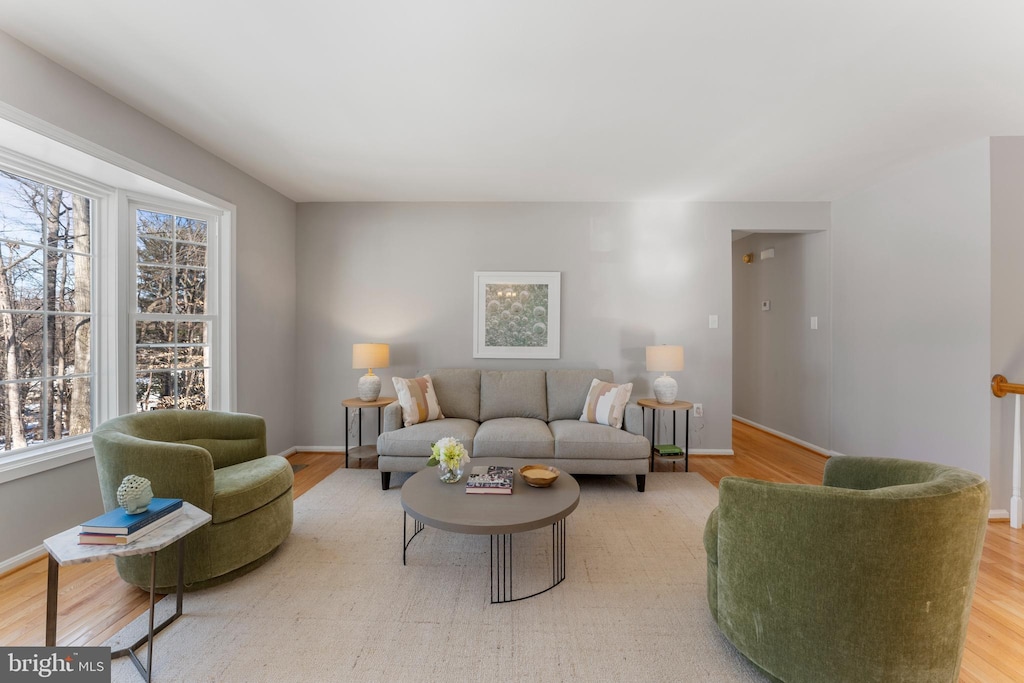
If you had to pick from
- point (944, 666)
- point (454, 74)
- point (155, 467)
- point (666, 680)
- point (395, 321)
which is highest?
point (454, 74)

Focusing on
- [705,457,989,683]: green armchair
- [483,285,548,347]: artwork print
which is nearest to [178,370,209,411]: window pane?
[483,285,548,347]: artwork print

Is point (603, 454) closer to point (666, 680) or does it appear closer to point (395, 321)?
point (666, 680)

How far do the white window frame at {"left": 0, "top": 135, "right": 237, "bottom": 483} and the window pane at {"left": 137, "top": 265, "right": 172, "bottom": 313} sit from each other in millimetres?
61

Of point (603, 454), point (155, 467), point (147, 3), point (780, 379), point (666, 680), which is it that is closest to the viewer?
point (666, 680)

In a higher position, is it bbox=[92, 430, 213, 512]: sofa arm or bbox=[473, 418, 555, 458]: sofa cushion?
bbox=[92, 430, 213, 512]: sofa arm

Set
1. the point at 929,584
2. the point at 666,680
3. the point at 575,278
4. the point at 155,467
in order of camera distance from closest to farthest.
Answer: the point at 929,584, the point at 666,680, the point at 155,467, the point at 575,278

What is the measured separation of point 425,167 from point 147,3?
185 cm

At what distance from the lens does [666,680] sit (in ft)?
→ 4.84

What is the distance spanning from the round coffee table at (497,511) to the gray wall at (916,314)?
2936 mm

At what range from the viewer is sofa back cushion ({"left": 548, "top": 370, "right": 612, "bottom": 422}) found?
12.7ft

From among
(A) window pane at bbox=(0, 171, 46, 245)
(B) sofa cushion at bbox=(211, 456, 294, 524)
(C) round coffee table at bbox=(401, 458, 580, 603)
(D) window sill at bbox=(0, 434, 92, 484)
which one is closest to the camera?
(C) round coffee table at bbox=(401, 458, 580, 603)

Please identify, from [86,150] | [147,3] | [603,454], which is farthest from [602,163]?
[86,150]

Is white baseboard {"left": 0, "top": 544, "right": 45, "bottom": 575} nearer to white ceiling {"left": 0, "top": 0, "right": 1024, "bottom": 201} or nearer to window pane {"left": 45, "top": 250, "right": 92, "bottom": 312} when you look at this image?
window pane {"left": 45, "top": 250, "right": 92, "bottom": 312}

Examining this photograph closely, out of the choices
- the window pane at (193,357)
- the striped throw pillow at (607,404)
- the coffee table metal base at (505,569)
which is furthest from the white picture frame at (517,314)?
the window pane at (193,357)
